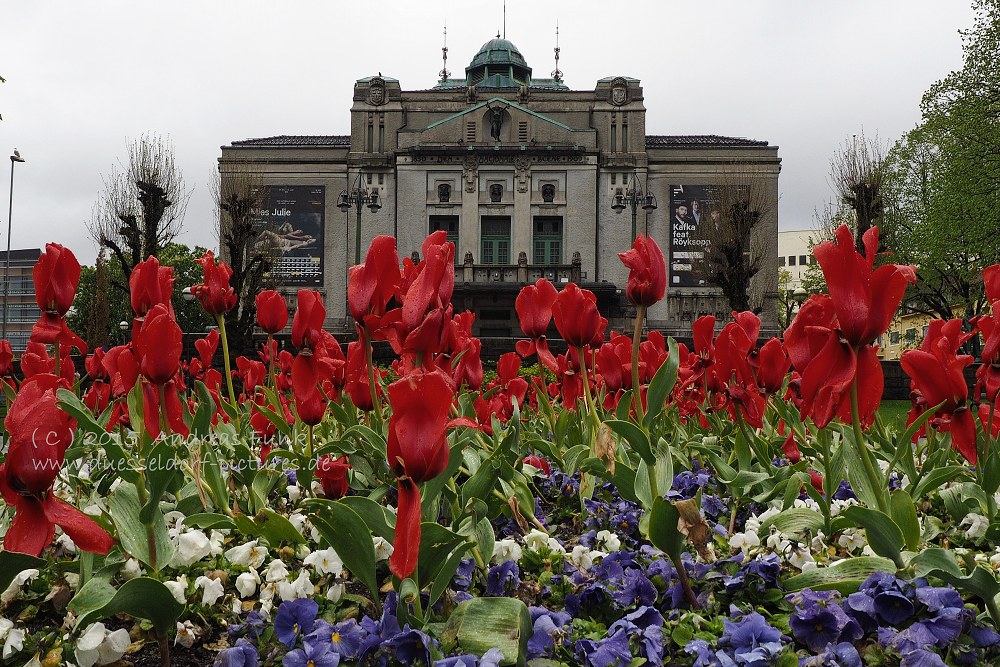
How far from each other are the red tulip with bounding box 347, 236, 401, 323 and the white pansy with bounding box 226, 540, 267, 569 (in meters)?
0.64

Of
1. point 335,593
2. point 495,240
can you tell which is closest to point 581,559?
→ point 335,593

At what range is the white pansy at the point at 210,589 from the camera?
165 centimetres

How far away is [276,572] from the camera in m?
1.72

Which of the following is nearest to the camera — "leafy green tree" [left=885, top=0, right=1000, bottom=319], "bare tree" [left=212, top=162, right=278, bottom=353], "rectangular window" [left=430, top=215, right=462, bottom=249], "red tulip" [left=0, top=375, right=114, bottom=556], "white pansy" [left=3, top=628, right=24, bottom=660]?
"red tulip" [left=0, top=375, right=114, bottom=556]

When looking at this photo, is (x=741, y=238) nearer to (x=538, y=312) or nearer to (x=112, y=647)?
(x=538, y=312)

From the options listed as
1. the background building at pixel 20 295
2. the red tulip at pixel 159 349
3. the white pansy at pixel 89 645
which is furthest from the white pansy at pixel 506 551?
the background building at pixel 20 295

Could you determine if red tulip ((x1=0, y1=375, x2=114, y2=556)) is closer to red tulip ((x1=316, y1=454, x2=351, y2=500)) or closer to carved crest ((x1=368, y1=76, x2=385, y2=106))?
red tulip ((x1=316, y1=454, x2=351, y2=500))

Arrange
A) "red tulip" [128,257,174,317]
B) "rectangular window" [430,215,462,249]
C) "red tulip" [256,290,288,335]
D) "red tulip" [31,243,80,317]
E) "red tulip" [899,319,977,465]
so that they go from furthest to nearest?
1. "rectangular window" [430,215,462,249]
2. "red tulip" [256,290,288,335]
3. "red tulip" [31,243,80,317]
4. "red tulip" [128,257,174,317]
5. "red tulip" [899,319,977,465]

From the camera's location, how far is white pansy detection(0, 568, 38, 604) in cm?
167

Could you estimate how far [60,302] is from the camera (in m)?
2.52

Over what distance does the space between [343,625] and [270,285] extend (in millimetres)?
31732

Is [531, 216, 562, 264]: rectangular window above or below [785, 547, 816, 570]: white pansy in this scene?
above

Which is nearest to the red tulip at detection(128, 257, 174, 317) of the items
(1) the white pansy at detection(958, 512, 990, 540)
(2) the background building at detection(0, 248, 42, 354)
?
(1) the white pansy at detection(958, 512, 990, 540)

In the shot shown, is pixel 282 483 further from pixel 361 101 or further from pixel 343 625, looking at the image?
pixel 361 101
